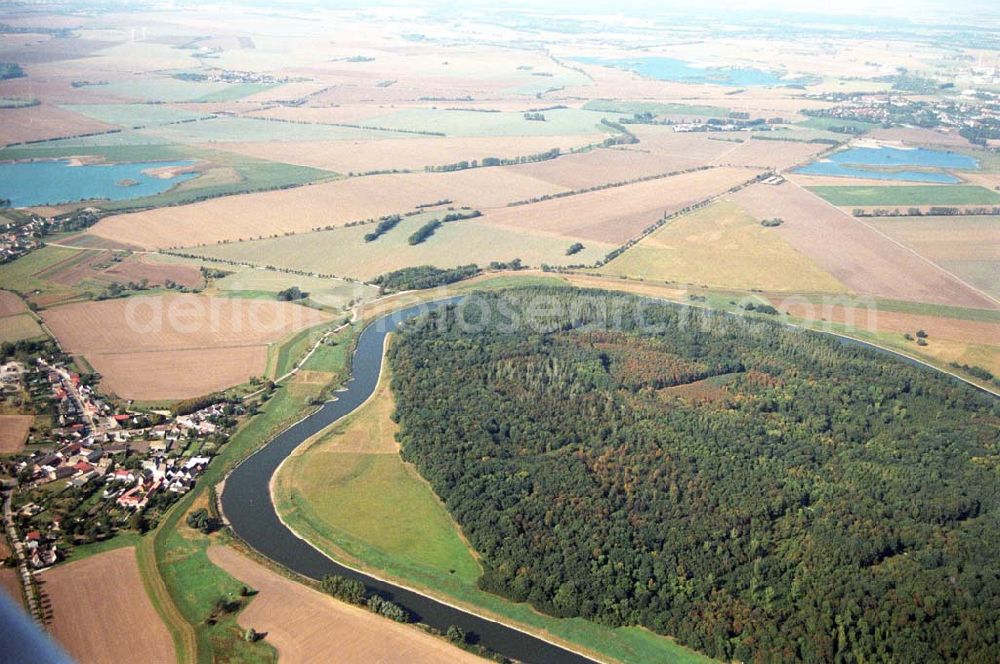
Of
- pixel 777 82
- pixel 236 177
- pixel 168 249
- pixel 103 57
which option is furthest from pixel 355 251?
pixel 777 82

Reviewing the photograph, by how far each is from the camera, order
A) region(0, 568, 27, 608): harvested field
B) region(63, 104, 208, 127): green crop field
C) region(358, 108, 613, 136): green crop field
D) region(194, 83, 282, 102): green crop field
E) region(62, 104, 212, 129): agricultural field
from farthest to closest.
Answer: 1. region(194, 83, 282, 102): green crop field
2. region(358, 108, 613, 136): green crop field
3. region(63, 104, 208, 127): green crop field
4. region(62, 104, 212, 129): agricultural field
5. region(0, 568, 27, 608): harvested field

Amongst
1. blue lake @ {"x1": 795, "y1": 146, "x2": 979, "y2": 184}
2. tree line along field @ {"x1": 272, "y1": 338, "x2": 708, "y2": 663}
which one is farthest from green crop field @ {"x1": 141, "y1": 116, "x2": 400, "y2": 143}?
tree line along field @ {"x1": 272, "y1": 338, "x2": 708, "y2": 663}

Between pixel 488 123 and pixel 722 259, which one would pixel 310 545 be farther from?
pixel 488 123

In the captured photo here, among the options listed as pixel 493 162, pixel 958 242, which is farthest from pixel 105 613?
pixel 493 162

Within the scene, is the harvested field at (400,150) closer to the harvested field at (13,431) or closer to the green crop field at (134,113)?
the green crop field at (134,113)

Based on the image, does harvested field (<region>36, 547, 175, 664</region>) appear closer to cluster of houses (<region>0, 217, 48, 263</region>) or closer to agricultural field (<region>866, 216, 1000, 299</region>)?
cluster of houses (<region>0, 217, 48, 263</region>)

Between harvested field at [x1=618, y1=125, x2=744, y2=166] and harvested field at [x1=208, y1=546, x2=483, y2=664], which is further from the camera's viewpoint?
harvested field at [x1=618, y1=125, x2=744, y2=166]
